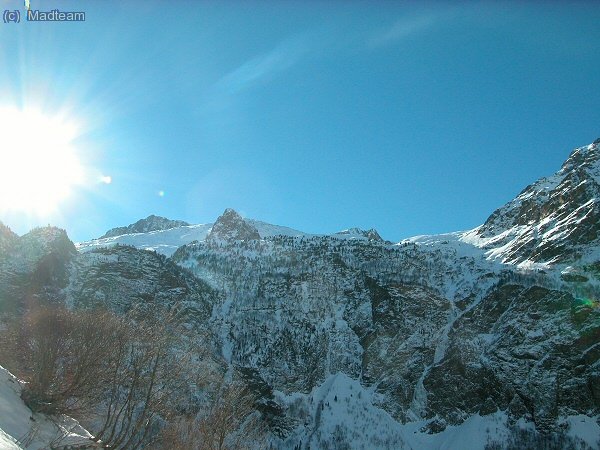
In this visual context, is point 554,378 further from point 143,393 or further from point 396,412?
point 143,393

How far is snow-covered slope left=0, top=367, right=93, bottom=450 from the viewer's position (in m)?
18.6

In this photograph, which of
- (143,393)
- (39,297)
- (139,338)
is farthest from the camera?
(39,297)

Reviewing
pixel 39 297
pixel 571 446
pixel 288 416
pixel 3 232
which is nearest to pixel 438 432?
pixel 571 446

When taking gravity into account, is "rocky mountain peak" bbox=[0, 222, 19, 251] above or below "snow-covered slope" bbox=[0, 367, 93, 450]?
Answer: above

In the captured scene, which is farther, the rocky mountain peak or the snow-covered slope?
the rocky mountain peak

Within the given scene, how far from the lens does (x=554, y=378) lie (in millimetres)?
180250

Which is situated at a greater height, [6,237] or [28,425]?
[6,237]

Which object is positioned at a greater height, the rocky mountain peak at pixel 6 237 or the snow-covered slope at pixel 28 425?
the rocky mountain peak at pixel 6 237

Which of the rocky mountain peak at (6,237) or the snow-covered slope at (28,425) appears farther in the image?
the rocky mountain peak at (6,237)

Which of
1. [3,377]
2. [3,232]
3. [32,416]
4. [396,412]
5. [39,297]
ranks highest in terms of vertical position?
[3,232]

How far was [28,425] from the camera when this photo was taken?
2020 cm

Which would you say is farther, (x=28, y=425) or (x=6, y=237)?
(x=6, y=237)

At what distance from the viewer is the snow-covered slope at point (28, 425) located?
1859cm

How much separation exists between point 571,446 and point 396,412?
189ft
